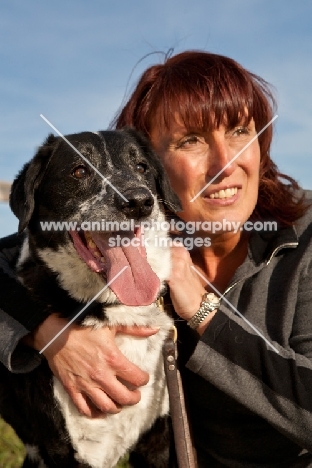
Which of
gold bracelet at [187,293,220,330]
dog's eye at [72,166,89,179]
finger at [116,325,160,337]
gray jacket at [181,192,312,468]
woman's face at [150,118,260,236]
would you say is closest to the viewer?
gray jacket at [181,192,312,468]

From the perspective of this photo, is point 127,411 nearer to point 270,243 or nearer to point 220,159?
point 270,243

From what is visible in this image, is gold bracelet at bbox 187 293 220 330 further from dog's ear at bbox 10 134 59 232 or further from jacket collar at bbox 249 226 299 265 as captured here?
dog's ear at bbox 10 134 59 232

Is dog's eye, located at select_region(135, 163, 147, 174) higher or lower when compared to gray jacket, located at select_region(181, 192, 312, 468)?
higher

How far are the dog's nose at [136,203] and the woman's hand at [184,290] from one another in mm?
286

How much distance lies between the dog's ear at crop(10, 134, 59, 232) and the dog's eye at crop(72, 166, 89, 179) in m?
0.13

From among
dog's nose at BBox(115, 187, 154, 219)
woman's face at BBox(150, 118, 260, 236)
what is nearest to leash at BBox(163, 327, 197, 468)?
dog's nose at BBox(115, 187, 154, 219)

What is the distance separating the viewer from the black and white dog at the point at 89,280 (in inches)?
86.4

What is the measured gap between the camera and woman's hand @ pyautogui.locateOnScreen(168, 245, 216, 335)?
7.13ft

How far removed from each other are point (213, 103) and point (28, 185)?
86 cm

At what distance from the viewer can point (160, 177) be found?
2557 mm

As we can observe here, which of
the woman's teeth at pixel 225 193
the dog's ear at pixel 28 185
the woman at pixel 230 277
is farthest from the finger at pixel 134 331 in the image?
the woman's teeth at pixel 225 193

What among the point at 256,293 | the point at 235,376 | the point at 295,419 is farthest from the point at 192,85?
the point at 295,419

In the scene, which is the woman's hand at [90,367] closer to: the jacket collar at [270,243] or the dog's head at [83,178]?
the dog's head at [83,178]

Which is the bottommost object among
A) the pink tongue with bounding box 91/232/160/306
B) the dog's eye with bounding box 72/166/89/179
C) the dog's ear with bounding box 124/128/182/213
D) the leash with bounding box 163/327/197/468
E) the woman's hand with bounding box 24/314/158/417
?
the leash with bounding box 163/327/197/468
